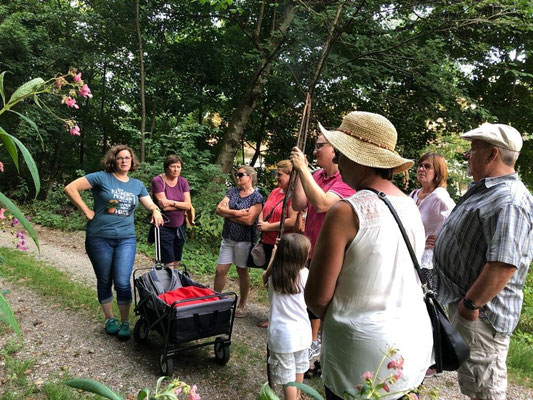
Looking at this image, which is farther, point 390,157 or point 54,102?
point 54,102

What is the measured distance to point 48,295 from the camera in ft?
16.5

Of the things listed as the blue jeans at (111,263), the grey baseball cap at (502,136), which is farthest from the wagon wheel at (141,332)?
the grey baseball cap at (502,136)

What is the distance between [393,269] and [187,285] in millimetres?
2843

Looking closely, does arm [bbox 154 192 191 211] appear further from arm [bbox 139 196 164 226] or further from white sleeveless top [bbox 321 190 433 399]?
white sleeveless top [bbox 321 190 433 399]

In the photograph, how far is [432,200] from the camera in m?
3.57

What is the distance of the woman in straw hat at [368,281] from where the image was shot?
1.45 meters

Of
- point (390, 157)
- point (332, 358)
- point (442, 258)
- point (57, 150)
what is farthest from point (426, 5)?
point (57, 150)

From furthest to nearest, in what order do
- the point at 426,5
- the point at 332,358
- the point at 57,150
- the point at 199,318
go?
the point at 57,150, the point at 426,5, the point at 199,318, the point at 332,358

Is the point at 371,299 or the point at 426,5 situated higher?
the point at 426,5

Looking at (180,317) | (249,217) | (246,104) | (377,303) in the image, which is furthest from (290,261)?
(246,104)

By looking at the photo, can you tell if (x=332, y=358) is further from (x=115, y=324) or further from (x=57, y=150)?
(x=57, y=150)

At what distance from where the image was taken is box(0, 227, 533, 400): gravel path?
322cm

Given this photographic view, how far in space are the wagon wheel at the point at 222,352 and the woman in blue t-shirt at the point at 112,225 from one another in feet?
3.02

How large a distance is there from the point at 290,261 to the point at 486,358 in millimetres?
1252
